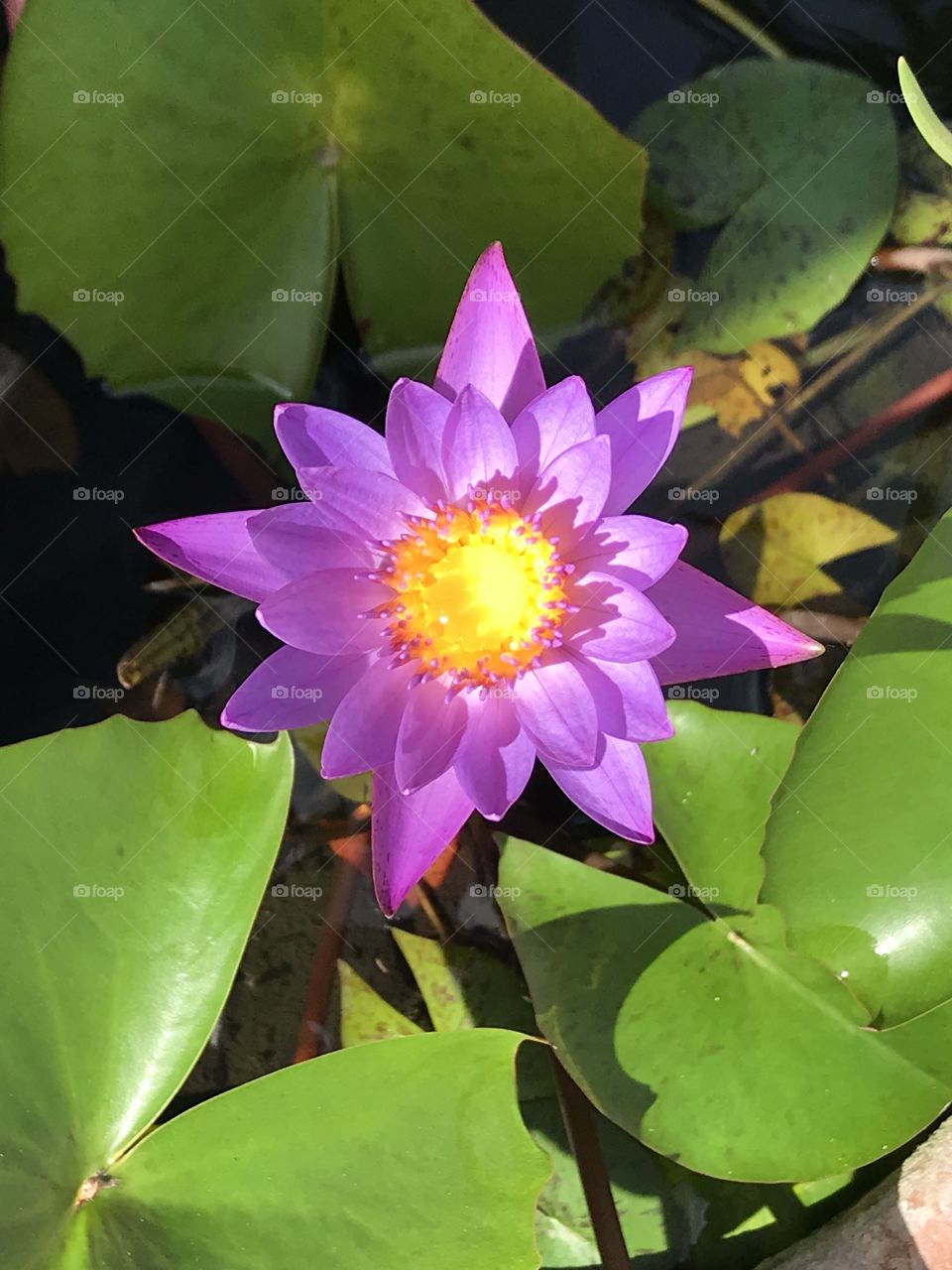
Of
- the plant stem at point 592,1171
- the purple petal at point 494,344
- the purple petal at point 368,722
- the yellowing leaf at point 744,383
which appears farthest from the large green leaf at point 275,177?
the plant stem at point 592,1171

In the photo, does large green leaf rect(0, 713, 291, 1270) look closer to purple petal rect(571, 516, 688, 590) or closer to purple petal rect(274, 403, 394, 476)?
purple petal rect(274, 403, 394, 476)

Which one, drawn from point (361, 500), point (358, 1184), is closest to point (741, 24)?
point (361, 500)

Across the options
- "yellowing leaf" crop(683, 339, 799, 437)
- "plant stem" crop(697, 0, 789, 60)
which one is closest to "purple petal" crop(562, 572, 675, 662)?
"yellowing leaf" crop(683, 339, 799, 437)

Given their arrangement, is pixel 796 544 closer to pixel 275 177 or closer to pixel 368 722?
pixel 368 722

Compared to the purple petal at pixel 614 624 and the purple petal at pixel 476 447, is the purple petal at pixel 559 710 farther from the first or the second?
the purple petal at pixel 476 447

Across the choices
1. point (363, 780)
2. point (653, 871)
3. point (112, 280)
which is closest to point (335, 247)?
point (112, 280)

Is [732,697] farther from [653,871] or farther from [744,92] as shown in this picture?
[744,92]
